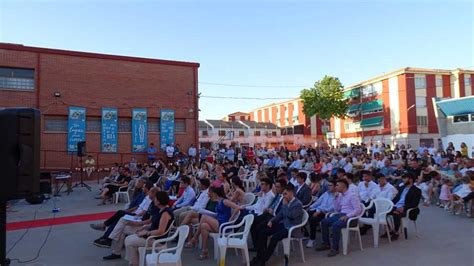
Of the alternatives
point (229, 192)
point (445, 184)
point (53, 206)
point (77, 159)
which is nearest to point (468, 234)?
point (445, 184)

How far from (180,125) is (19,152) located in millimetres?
20151

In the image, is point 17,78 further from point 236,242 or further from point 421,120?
point 421,120

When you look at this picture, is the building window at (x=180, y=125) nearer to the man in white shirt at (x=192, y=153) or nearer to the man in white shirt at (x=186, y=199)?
the man in white shirt at (x=192, y=153)

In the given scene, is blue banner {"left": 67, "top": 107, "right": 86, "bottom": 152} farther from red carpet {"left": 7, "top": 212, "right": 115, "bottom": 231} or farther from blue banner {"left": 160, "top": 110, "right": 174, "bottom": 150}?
red carpet {"left": 7, "top": 212, "right": 115, "bottom": 231}

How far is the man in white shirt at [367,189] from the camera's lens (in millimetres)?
8137

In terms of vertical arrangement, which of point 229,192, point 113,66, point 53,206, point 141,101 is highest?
point 113,66

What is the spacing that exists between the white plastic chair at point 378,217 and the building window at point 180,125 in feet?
→ 59.4

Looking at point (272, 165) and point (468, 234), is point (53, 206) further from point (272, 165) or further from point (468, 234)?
point (468, 234)

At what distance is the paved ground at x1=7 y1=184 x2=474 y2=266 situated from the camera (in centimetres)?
592

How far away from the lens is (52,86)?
20.7 meters

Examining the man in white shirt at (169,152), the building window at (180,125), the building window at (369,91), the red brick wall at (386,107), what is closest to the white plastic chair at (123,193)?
the man in white shirt at (169,152)

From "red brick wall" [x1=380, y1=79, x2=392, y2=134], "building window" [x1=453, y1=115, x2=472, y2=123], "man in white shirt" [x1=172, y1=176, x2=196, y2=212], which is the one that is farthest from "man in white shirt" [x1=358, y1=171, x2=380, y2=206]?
"red brick wall" [x1=380, y1=79, x2=392, y2=134]

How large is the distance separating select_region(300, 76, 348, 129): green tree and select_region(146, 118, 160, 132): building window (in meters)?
30.0

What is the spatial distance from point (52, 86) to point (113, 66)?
3.64 metres
